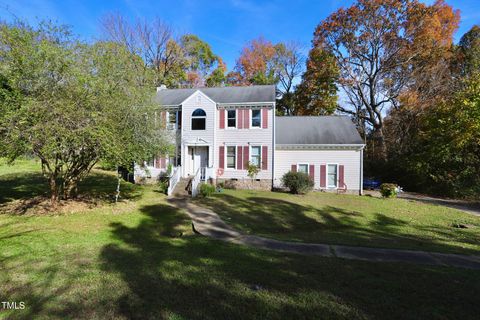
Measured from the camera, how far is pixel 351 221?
1079cm

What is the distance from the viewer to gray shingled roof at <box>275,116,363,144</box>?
18.3m

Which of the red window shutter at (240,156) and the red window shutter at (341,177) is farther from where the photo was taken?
the red window shutter at (240,156)

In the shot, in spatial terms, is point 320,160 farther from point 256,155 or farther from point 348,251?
point 348,251

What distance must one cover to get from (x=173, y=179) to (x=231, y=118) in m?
6.06

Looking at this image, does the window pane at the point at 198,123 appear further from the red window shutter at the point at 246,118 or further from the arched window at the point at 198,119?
the red window shutter at the point at 246,118

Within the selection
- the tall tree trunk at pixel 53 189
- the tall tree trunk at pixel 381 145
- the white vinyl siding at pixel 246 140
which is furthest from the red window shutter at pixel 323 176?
the tall tree trunk at pixel 53 189

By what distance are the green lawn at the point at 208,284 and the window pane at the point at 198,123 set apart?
12081 mm

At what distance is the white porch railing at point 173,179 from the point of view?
1487 centimetres

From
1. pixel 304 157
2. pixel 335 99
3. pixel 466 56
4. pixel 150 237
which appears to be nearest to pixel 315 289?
pixel 150 237

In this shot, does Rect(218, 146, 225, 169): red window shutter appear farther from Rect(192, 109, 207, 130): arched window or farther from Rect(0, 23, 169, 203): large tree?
Rect(0, 23, 169, 203): large tree

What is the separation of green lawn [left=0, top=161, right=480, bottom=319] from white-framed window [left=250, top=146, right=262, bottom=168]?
11384mm

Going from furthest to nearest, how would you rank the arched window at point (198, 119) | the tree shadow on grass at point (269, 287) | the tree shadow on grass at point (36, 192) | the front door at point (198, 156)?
the front door at point (198, 156), the arched window at point (198, 119), the tree shadow on grass at point (36, 192), the tree shadow on grass at point (269, 287)

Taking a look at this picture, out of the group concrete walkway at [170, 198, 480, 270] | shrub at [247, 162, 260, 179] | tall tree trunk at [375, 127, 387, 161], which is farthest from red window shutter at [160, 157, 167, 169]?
tall tree trunk at [375, 127, 387, 161]

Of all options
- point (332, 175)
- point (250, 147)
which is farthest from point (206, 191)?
point (332, 175)
